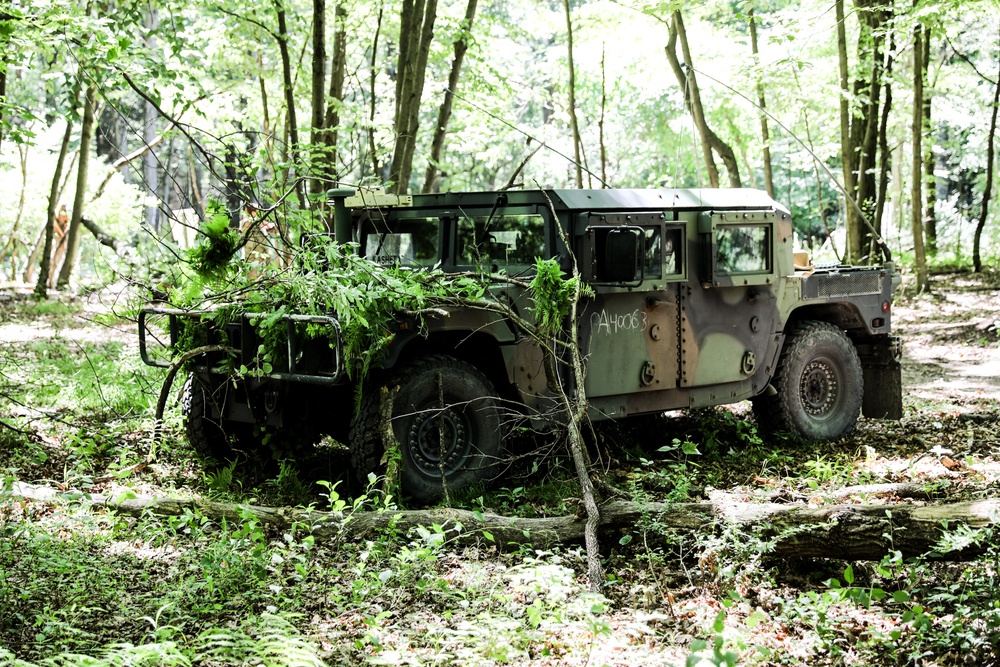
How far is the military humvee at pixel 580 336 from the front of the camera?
20.5ft

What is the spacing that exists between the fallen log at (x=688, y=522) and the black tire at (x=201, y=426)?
113 centimetres

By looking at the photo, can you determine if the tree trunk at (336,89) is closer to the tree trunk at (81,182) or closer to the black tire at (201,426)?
the black tire at (201,426)

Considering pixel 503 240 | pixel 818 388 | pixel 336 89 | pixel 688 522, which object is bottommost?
pixel 688 522

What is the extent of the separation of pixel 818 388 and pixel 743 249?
1494 mm

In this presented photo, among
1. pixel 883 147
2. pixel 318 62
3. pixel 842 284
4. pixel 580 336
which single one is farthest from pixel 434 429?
pixel 883 147

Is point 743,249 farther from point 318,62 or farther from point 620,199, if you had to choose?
point 318,62

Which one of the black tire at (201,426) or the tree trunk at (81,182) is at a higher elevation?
the tree trunk at (81,182)

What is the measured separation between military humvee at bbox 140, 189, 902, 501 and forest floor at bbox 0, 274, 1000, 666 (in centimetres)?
46

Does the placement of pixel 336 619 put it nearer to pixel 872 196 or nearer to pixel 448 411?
pixel 448 411

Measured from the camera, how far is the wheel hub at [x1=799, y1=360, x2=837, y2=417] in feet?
26.7

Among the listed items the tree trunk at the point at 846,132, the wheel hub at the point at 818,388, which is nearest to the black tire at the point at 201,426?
the wheel hub at the point at 818,388

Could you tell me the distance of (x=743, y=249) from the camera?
7.51 m

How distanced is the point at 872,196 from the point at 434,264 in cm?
1179

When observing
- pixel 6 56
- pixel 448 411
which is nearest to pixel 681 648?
pixel 448 411
